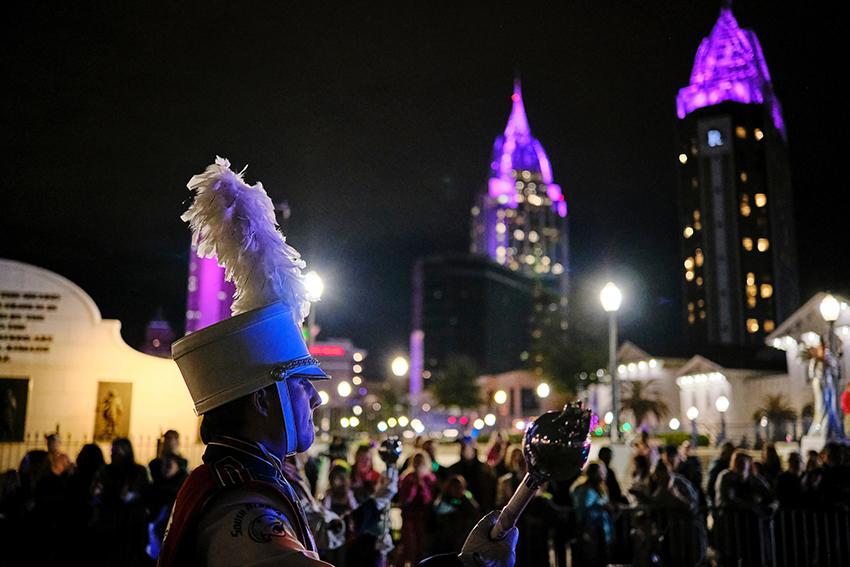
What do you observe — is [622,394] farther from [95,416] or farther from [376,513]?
[376,513]

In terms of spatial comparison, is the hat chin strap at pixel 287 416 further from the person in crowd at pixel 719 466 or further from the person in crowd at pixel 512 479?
the person in crowd at pixel 719 466

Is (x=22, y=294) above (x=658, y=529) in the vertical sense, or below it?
above

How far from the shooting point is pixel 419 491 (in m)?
9.72

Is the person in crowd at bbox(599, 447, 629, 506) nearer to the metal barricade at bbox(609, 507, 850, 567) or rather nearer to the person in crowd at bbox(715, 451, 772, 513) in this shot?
the metal barricade at bbox(609, 507, 850, 567)

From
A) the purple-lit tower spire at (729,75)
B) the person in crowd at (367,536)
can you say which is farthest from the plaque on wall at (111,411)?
the purple-lit tower spire at (729,75)

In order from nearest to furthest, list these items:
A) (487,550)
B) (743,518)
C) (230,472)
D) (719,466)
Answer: (230,472) → (487,550) → (743,518) → (719,466)

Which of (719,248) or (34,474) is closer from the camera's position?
(34,474)

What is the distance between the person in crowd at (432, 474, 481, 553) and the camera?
9375 mm

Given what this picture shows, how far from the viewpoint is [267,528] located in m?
2.04

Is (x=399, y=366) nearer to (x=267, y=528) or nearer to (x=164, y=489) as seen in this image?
(x=164, y=489)

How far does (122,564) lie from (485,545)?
7.98 meters

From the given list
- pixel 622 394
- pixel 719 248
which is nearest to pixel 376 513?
pixel 622 394

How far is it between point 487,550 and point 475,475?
10.0 meters

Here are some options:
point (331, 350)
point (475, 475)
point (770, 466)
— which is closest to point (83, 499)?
point (475, 475)
